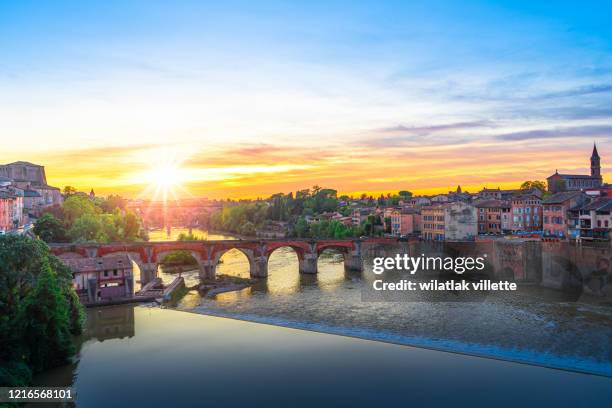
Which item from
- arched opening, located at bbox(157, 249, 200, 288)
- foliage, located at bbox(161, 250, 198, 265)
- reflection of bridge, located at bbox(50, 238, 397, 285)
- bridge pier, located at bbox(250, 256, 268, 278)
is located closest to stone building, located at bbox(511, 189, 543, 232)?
reflection of bridge, located at bbox(50, 238, 397, 285)

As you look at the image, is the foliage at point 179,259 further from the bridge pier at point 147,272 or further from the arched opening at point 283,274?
the bridge pier at point 147,272

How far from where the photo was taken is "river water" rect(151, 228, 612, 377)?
25797 mm

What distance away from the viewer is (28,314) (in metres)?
22.8

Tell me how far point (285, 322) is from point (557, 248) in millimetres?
23256

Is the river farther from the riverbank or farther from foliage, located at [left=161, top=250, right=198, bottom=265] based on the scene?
foliage, located at [left=161, top=250, right=198, bottom=265]

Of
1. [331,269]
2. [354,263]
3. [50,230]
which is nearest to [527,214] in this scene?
[354,263]

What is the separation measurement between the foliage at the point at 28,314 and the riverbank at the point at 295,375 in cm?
119

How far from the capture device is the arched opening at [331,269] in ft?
155

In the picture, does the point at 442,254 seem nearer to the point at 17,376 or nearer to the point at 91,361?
the point at 91,361

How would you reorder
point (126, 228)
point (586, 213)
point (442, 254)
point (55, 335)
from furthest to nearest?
1. point (126, 228)
2. point (442, 254)
3. point (586, 213)
4. point (55, 335)

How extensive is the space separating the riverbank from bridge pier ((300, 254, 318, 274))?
73.5 ft

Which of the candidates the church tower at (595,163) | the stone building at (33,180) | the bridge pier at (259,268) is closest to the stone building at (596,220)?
the bridge pier at (259,268)

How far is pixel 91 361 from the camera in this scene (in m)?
25.5

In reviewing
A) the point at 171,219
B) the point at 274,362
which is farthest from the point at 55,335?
the point at 171,219
